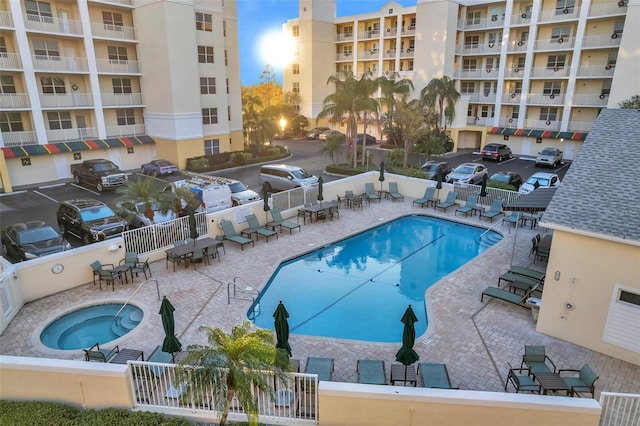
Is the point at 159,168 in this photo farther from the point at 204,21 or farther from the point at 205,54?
the point at 204,21

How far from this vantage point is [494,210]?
19828 millimetres

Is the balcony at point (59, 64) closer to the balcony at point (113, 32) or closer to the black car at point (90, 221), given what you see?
the balcony at point (113, 32)

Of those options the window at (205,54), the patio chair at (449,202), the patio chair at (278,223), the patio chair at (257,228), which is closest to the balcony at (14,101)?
the window at (205,54)

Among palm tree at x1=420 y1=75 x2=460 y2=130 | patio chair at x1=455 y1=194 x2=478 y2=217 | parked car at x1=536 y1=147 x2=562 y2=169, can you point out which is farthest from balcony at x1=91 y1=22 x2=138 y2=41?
parked car at x1=536 y1=147 x2=562 y2=169

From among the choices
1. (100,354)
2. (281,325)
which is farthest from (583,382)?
(100,354)

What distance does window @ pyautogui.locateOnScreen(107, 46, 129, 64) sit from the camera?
103 ft

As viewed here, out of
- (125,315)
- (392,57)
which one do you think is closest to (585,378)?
(125,315)

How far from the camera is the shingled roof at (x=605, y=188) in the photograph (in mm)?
9604

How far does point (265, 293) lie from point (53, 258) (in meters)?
6.62

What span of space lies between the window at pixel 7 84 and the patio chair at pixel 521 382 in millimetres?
32793

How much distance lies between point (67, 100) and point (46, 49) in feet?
11.6

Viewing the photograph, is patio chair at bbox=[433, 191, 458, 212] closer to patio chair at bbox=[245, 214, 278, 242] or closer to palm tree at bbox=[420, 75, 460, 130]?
patio chair at bbox=[245, 214, 278, 242]

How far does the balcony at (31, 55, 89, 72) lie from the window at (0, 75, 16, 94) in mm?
1736

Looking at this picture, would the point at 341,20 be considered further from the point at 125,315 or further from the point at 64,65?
the point at 125,315
